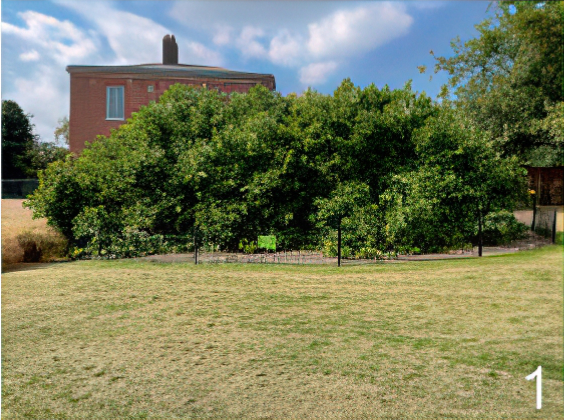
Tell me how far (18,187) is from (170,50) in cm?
828

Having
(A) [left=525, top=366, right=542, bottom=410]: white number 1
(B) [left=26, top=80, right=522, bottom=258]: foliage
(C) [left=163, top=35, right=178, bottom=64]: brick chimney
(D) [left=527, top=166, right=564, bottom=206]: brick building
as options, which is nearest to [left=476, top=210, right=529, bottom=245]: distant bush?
(D) [left=527, top=166, right=564, bottom=206]: brick building

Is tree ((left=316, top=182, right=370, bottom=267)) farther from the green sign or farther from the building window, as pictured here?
the building window

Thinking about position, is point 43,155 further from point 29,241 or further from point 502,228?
point 502,228

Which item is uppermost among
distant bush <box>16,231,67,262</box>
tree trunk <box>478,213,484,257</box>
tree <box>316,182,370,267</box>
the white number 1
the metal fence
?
the metal fence

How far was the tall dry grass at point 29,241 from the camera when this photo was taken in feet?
37.2

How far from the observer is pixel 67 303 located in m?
7.80

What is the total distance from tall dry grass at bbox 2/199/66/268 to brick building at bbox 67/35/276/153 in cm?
233

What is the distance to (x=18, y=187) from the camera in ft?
48.2

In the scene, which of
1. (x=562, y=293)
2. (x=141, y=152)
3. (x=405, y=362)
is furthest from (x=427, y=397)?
(x=141, y=152)

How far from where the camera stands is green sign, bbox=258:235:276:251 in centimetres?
1130

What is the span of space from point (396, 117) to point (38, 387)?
8.64m

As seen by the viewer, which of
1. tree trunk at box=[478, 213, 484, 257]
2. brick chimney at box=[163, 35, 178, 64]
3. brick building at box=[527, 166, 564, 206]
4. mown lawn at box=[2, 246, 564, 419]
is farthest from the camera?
tree trunk at box=[478, 213, 484, 257]

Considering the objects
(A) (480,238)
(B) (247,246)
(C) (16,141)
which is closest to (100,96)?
(B) (247,246)

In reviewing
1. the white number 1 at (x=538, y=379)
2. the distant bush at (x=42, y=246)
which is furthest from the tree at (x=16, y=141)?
the white number 1 at (x=538, y=379)
